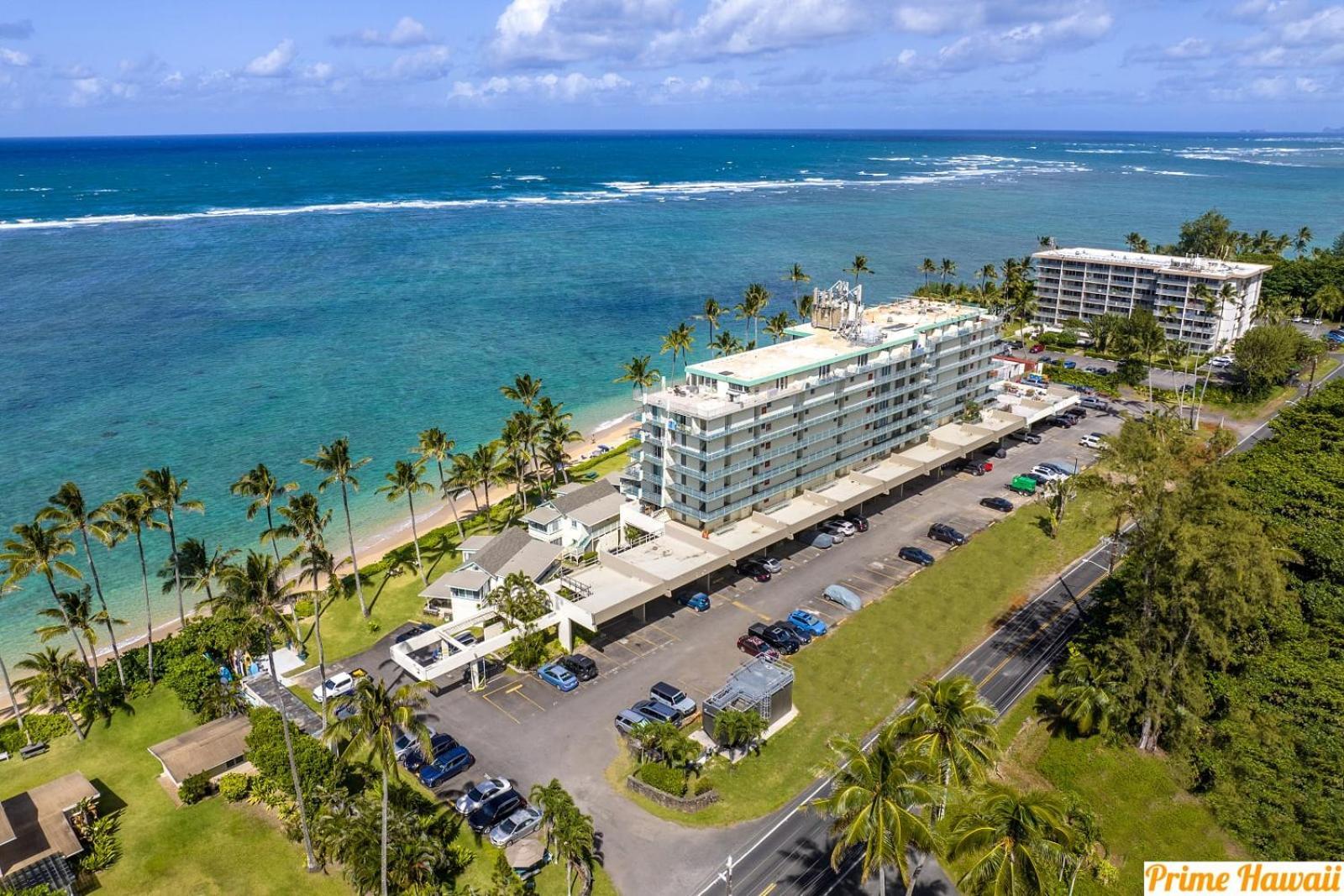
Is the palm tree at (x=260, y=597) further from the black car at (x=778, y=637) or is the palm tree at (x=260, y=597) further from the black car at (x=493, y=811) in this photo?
the black car at (x=778, y=637)

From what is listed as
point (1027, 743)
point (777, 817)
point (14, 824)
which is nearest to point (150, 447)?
point (14, 824)

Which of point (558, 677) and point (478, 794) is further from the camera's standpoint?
point (558, 677)

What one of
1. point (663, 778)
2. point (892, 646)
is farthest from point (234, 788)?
point (892, 646)

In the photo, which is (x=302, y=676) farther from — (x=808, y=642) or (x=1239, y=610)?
(x=1239, y=610)

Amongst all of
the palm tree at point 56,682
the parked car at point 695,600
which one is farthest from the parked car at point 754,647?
the palm tree at point 56,682

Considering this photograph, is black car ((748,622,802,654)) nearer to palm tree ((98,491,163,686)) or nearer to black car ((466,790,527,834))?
black car ((466,790,527,834))

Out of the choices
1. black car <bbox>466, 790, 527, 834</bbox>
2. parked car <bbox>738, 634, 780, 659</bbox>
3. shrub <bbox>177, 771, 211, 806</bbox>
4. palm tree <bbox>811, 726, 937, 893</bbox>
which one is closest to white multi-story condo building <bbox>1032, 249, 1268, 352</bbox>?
parked car <bbox>738, 634, 780, 659</bbox>

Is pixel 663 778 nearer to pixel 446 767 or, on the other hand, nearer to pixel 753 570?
pixel 446 767

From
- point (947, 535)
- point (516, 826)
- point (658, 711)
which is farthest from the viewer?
point (947, 535)
